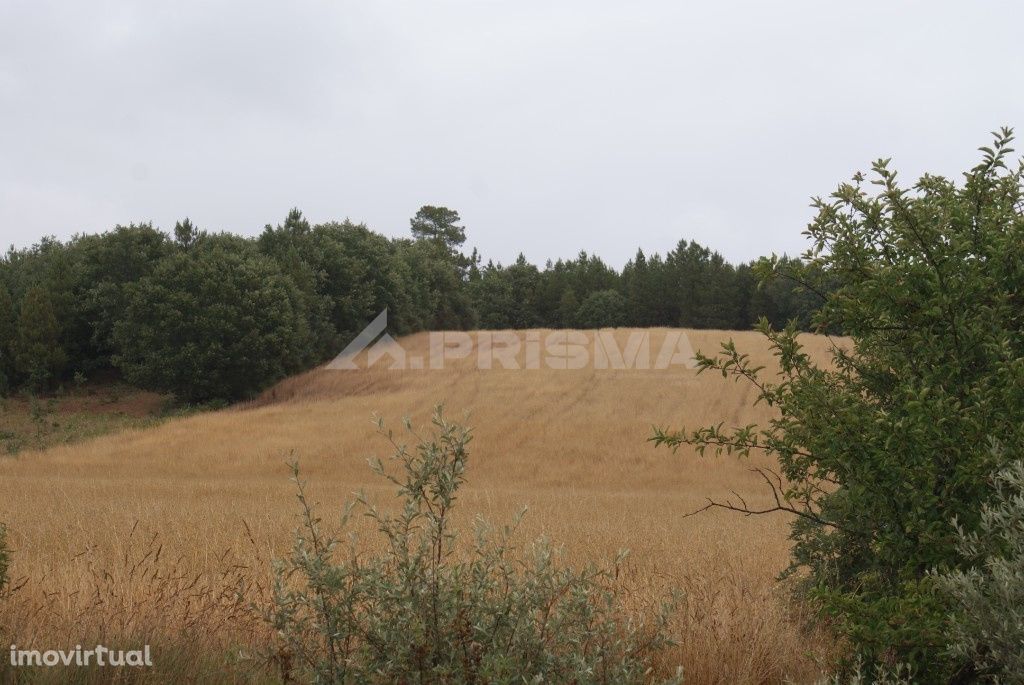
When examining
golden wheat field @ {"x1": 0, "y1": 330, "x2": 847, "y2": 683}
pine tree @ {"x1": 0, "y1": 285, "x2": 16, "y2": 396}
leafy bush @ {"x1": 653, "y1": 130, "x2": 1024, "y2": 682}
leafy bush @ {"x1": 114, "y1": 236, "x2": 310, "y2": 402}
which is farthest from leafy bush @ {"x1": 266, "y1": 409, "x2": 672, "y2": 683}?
pine tree @ {"x1": 0, "y1": 285, "x2": 16, "y2": 396}

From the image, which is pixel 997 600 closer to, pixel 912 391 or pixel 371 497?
pixel 912 391

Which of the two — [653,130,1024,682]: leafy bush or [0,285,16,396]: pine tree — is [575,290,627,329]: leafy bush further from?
[653,130,1024,682]: leafy bush

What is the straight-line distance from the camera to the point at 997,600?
3.58 metres

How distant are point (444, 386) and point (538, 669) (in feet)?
135

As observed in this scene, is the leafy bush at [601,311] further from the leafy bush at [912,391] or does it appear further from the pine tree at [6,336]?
the leafy bush at [912,391]

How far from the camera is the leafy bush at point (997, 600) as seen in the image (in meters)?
3.46

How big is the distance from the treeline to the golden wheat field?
4.89m

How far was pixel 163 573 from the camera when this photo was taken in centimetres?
816

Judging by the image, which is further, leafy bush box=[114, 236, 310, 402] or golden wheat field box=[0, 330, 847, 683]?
leafy bush box=[114, 236, 310, 402]

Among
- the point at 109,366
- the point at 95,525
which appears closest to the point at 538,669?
the point at 95,525

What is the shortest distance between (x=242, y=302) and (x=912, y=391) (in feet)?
159

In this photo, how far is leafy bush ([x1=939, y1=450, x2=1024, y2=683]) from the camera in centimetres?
346

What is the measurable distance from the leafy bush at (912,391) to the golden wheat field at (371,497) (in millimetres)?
801

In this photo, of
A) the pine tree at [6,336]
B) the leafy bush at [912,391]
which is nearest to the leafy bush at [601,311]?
the pine tree at [6,336]
